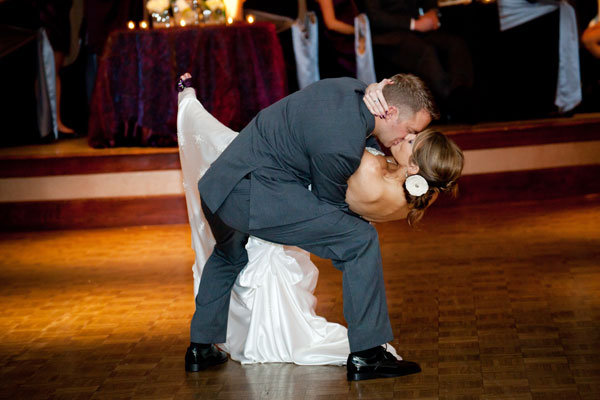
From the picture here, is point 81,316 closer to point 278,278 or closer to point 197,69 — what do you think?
point 278,278

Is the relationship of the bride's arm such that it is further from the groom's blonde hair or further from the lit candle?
the lit candle

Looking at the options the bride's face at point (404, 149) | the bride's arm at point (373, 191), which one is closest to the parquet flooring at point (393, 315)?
the bride's arm at point (373, 191)

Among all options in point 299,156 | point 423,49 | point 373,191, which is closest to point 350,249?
point 373,191

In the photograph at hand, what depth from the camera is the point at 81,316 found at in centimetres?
348

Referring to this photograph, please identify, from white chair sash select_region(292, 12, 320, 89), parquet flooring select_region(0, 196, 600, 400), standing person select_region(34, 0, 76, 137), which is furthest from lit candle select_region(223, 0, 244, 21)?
parquet flooring select_region(0, 196, 600, 400)

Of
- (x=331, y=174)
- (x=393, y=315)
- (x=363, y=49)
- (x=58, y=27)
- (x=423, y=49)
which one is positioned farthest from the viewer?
(x=58, y=27)

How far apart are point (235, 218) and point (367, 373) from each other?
63 centimetres

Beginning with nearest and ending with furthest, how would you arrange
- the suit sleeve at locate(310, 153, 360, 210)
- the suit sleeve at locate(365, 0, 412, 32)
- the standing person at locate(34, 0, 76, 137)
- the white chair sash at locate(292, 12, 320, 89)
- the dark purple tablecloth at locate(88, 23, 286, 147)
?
the suit sleeve at locate(310, 153, 360, 210) < the dark purple tablecloth at locate(88, 23, 286, 147) < the suit sleeve at locate(365, 0, 412, 32) < the white chair sash at locate(292, 12, 320, 89) < the standing person at locate(34, 0, 76, 137)

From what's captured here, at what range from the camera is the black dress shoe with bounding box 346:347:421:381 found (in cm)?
250

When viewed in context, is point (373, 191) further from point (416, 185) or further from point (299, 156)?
point (299, 156)

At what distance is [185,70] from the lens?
18.4 feet

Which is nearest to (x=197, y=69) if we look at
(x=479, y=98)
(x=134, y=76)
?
(x=134, y=76)

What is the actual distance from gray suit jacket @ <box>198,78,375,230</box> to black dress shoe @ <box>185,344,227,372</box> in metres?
0.55

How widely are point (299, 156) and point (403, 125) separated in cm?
32
